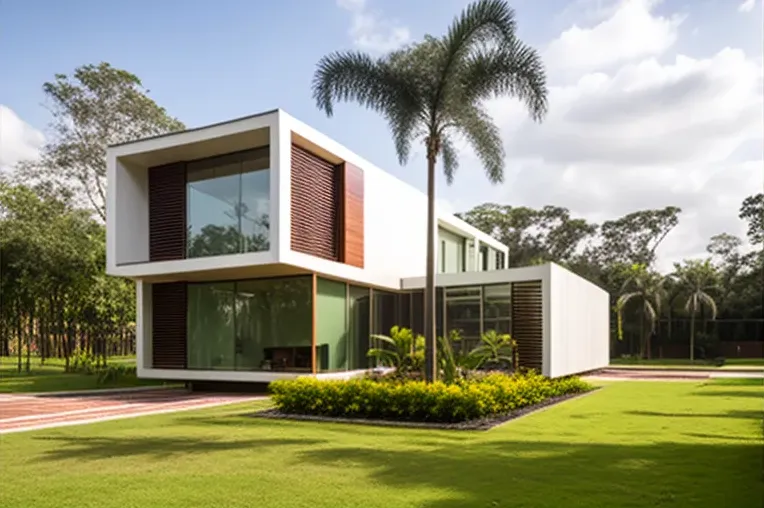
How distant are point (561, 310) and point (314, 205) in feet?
23.6

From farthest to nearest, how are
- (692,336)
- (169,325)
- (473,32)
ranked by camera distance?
1. (692,336)
2. (169,325)
3. (473,32)

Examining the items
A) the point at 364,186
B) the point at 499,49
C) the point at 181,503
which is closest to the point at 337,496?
the point at 181,503

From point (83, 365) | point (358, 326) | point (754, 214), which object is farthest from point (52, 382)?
point (754, 214)

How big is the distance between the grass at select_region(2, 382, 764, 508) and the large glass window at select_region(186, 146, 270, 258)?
678 centimetres

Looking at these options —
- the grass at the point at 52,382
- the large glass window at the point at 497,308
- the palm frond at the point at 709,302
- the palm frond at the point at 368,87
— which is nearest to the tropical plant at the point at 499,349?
the large glass window at the point at 497,308

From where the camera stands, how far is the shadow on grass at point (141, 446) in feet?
25.6

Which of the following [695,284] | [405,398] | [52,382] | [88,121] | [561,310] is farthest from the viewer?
[695,284]

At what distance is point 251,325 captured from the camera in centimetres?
1822

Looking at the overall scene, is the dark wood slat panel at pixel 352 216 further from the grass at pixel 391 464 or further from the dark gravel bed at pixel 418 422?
the grass at pixel 391 464

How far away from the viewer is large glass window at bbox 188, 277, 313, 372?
57.6ft

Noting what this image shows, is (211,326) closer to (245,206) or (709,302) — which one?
(245,206)

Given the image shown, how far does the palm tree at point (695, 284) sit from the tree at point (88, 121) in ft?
103

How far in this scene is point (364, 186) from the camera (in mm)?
20188

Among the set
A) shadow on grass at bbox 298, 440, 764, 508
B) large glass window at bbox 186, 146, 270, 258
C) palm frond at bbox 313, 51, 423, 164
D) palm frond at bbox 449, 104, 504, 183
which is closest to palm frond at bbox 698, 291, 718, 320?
palm frond at bbox 449, 104, 504, 183
